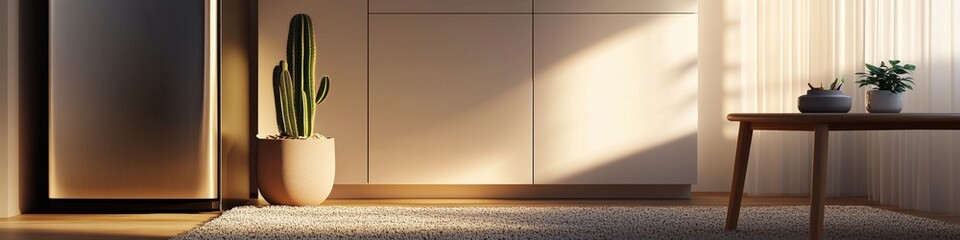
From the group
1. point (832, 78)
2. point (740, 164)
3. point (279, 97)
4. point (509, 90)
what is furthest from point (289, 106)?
point (832, 78)

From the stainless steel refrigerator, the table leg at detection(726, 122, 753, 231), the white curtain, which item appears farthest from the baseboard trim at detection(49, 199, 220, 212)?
the white curtain

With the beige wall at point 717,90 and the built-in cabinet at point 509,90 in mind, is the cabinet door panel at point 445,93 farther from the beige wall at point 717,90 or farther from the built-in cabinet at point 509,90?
the beige wall at point 717,90

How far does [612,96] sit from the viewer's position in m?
4.18

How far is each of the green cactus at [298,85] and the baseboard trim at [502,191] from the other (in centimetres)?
44

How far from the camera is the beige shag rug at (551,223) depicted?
113 inches

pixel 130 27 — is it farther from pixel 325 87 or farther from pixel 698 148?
pixel 698 148

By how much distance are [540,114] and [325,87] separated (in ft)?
2.85

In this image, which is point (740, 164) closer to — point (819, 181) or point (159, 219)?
point (819, 181)

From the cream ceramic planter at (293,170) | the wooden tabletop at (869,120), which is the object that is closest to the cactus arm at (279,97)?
the cream ceramic planter at (293,170)

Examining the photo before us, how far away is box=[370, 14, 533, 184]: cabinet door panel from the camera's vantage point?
4.13m

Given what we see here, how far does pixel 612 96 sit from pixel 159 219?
1.81 m

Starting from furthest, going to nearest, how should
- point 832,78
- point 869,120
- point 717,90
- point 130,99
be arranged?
1. point 717,90
2. point 832,78
3. point 130,99
4. point 869,120

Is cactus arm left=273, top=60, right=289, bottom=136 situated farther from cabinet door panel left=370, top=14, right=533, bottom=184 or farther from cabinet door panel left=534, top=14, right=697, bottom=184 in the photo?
cabinet door panel left=534, top=14, right=697, bottom=184

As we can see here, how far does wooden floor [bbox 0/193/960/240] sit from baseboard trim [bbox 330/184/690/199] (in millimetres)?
89
